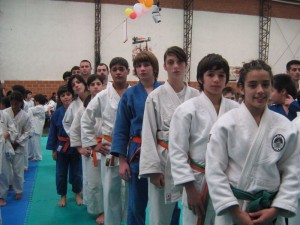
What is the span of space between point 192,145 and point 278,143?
52 cm

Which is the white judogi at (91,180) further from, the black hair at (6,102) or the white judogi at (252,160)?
the white judogi at (252,160)

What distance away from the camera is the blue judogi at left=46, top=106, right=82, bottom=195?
14.2ft

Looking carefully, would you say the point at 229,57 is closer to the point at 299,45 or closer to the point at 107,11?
the point at 299,45

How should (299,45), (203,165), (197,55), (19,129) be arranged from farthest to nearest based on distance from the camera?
(299,45) < (197,55) < (19,129) < (203,165)

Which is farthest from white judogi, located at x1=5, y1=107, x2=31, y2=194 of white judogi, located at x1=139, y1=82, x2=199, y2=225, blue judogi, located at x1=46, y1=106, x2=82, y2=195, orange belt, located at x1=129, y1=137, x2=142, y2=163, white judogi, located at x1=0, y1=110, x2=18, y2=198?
white judogi, located at x1=139, y1=82, x2=199, y2=225

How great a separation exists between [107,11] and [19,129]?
9653 mm

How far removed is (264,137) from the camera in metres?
1.63

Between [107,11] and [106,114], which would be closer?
[106,114]

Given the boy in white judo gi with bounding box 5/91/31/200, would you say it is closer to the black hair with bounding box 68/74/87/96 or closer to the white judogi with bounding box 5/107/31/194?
the white judogi with bounding box 5/107/31/194

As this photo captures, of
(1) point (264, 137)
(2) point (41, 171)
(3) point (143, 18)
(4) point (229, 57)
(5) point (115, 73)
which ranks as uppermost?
(3) point (143, 18)

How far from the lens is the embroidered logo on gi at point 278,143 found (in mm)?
1627

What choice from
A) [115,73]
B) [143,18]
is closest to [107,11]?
[143,18]

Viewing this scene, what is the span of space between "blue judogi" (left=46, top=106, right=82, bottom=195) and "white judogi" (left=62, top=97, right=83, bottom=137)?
0.18 metres

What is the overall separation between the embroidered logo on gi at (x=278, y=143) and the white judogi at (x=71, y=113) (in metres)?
2.98
